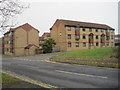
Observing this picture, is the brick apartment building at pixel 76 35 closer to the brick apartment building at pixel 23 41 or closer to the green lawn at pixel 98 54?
the brick apartment building at pixel 23 41

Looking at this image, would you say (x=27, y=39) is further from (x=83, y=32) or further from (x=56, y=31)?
(x=83, y=32)

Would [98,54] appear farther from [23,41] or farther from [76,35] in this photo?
[23,41]

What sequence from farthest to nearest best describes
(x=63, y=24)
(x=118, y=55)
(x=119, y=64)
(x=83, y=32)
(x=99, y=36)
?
(x=99, y=36), (x=83, y=32), (x=63, y=24), (x=118, y=55), (x=119, y=64)

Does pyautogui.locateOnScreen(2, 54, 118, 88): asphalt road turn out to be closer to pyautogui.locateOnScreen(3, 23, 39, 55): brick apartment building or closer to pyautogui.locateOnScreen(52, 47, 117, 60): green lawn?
pyautogui.locateOnScreen(52, 47, 117, 60): green lawn

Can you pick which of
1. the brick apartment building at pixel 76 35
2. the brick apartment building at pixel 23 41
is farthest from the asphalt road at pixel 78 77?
the brick apartment building at pixel 23 41

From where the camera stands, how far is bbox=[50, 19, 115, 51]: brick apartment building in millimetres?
44291

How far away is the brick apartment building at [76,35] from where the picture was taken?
145 feet

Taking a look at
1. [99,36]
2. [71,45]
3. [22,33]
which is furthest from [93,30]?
[22,33]

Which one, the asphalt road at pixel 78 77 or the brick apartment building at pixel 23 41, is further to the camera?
the brick apartment building at pixel 23 41

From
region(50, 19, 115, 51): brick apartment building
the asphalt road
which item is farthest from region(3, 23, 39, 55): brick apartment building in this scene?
the asphalt road

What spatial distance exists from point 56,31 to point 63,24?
4.68 metres

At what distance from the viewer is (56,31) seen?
48062 mm

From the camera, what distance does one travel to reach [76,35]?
46.2 meters

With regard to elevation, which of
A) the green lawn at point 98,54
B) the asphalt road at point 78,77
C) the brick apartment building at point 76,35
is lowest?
the asphalt road at point 78,77
